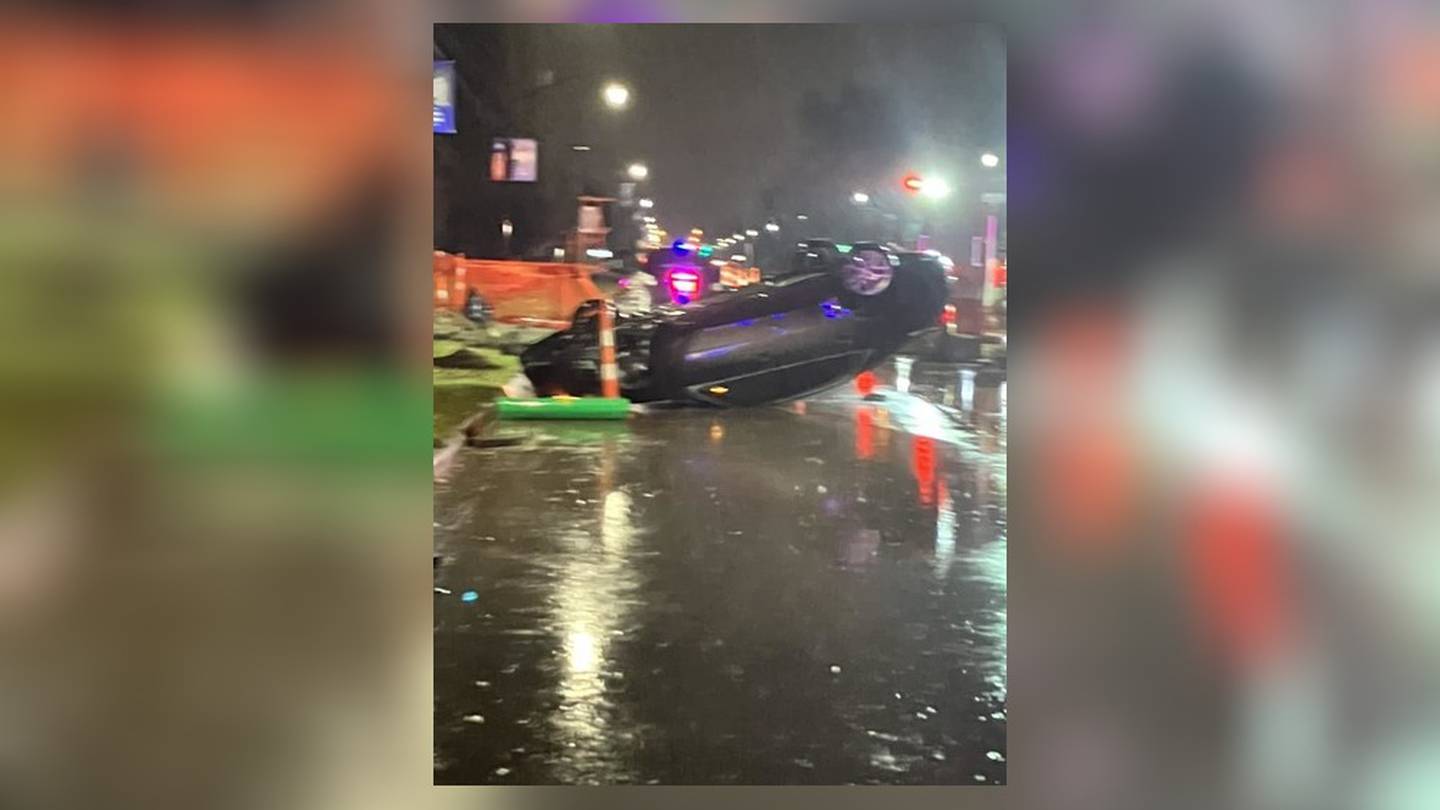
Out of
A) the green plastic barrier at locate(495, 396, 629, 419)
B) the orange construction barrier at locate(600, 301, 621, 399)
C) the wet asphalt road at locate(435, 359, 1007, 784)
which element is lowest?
the wet asphalt road at locate(435, 359, 1007, 784)

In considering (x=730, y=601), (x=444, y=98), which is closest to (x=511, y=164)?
(x=444, y=98)

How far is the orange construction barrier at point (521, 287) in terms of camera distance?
2031mm

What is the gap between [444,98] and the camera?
2.05m

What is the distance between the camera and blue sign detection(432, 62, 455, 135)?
2.05 metres

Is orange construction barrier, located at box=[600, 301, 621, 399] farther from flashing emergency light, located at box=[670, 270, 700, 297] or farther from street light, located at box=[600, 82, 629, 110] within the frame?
street light, located at box=[600, 82, 629, 110]

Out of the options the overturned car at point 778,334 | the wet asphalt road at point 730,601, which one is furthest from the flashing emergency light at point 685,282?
the wet asphalt road at point 730,601

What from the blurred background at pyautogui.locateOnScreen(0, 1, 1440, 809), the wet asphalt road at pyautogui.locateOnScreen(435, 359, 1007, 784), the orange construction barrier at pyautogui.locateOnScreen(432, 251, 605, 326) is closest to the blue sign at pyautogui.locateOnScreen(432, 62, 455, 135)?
the blurred background at pyautogui.locateOnScreen(0, 1, 1440, 809)

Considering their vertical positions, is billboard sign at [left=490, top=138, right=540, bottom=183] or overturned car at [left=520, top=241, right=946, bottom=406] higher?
billboard sign at [left=490, top=138, right=540, bottom=183]

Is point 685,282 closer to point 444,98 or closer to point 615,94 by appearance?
point 615,94

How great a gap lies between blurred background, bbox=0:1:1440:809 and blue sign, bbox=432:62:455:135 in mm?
37

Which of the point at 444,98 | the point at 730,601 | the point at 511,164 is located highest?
the point at 444,98
